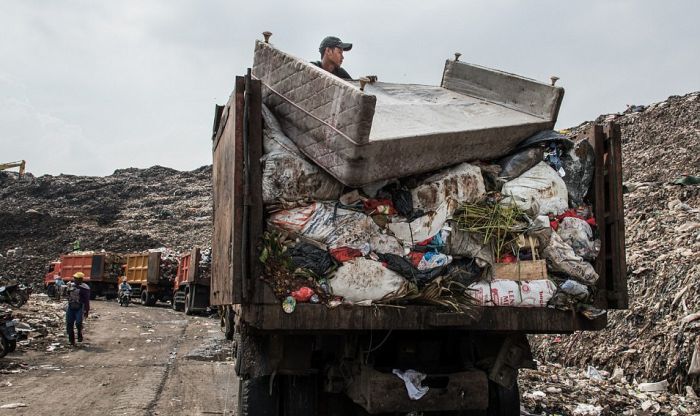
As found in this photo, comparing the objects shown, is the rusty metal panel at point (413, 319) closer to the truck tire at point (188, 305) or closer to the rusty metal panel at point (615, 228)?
the rusty metal panel at point (615, 228)

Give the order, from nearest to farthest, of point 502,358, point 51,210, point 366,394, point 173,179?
point 366,394 → point 502,358 → point 51,210 → point 173,179

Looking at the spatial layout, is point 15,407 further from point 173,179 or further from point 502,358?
point 173,179

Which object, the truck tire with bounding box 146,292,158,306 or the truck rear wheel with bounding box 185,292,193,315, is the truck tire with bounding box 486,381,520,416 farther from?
the truck tire with bounding box 146,292,158,306

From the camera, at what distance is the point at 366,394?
3477 mm

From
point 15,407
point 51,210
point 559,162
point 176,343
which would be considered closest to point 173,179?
point 51,210

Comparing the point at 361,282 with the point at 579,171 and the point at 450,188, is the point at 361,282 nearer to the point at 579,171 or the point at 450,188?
the point at 450,188

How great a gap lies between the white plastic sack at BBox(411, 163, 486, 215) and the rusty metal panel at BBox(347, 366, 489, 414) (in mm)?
956

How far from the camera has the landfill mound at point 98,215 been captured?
3122 centimetres

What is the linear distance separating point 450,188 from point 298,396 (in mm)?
1612

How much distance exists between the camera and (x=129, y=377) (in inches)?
313

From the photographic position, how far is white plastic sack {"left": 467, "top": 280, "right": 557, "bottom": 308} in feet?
11.4

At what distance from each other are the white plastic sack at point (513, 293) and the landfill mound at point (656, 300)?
3348 millimetres

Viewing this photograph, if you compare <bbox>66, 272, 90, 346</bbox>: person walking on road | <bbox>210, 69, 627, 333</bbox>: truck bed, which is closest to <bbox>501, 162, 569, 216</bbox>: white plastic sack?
<bbox>210, 69, 627, 333</bbox>: truck bed

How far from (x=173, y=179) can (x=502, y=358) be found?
48.1 m
